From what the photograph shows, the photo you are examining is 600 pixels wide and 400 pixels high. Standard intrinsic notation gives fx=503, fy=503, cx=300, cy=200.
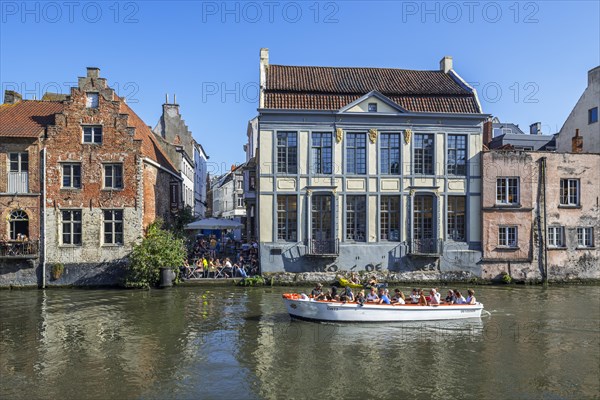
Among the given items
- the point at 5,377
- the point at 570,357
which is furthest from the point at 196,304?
the point at 570,357

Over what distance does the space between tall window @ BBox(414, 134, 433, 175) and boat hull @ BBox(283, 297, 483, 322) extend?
11.5 meters

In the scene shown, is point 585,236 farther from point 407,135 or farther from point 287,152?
point 287,152

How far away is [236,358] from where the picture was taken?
15.2 meters

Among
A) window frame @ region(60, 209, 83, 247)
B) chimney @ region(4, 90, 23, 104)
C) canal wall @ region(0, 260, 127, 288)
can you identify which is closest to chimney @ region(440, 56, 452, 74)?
canal wall @ region(0, 260, 127, 288)

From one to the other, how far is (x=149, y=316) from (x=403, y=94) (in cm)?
1946

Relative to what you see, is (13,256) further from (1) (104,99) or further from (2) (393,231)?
(2) (393,231)

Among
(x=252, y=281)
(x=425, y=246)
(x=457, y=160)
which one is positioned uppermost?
(x=457, y=160)

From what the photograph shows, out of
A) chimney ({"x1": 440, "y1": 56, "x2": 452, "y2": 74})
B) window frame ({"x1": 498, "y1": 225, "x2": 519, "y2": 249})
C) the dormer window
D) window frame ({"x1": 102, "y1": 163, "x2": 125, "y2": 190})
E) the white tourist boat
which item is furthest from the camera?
chimney ({"x1": 440, "y1": 56, "x2": 452, "y2": 74})

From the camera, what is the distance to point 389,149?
1176 inches

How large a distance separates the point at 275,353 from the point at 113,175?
1763 cm

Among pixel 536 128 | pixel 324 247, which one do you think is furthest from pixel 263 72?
pixel 536 128

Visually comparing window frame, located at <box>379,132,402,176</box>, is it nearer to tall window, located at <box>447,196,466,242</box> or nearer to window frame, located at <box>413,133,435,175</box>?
window frame, located at <box>413,133,435,175</box>

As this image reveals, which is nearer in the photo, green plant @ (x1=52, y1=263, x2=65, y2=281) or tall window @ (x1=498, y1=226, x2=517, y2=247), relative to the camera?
green plant @ (x1=52, y1=263, x2=65, y2=281)

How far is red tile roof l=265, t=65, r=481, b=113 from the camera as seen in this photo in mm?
29641
